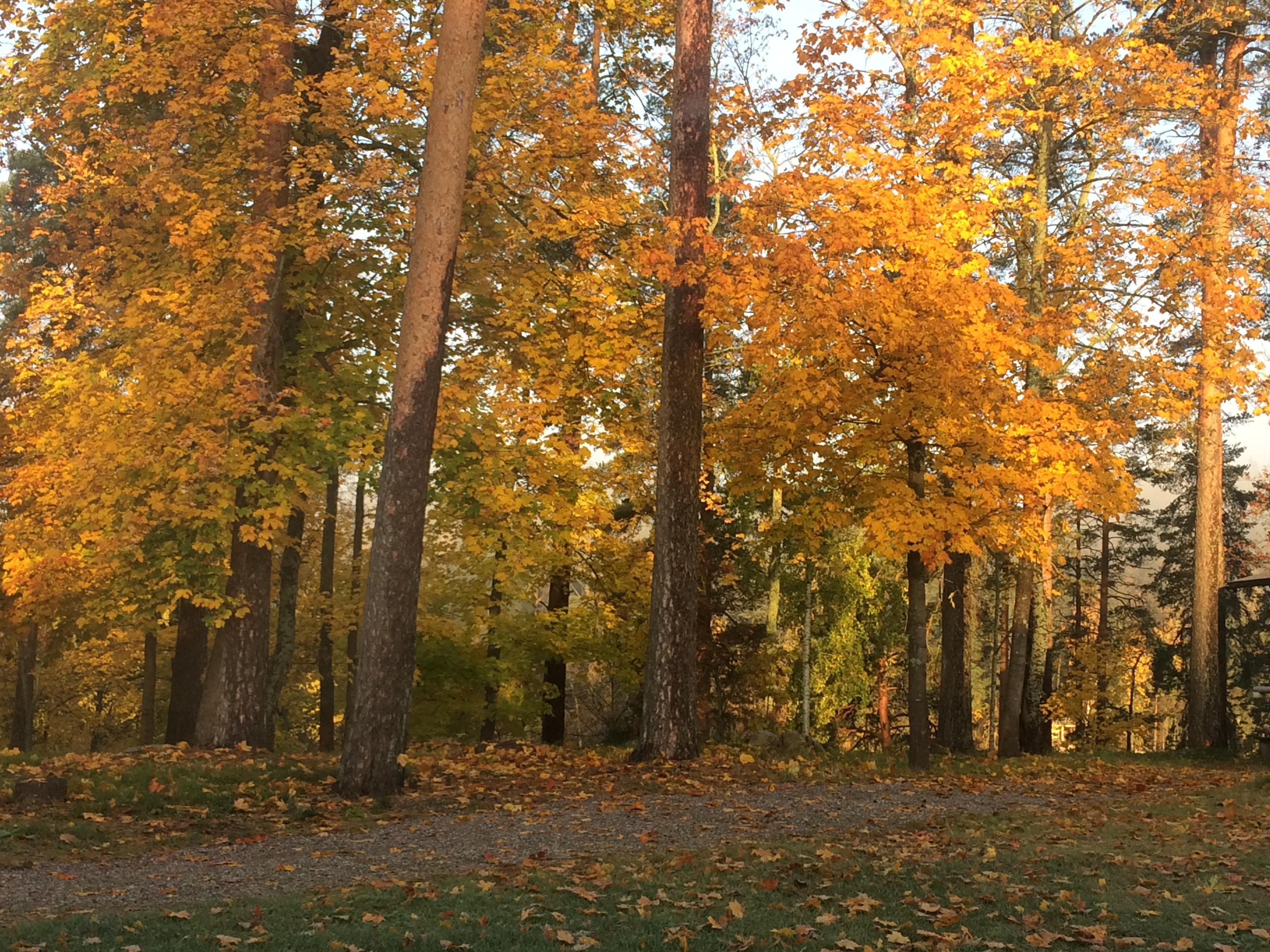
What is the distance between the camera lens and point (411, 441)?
10836 mm

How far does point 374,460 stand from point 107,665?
76.5 feet

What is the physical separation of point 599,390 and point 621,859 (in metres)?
9.16

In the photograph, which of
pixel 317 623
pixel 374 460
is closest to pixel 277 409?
pixel 374 460

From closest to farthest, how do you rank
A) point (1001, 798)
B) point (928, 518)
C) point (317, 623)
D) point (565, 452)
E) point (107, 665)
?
point (1001, 798) → point (928, 518) → point (565, 452) → point (317, 623) → point (107, 665)

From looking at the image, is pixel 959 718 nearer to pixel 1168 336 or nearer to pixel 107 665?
pixel 1168 336

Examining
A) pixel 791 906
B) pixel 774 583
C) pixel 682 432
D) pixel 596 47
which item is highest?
pixel 596 47

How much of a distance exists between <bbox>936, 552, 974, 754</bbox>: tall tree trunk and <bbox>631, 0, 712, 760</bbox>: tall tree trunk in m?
6.43

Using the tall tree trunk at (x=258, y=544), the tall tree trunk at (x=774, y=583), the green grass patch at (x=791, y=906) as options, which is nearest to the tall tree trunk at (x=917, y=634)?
the green grass patch at (x=791, y=906)

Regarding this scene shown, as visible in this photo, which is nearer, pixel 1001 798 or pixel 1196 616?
pixel 1001 798

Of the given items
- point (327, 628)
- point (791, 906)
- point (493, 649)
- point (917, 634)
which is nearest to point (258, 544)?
point (917, 634)

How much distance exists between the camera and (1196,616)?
20125 millimetres

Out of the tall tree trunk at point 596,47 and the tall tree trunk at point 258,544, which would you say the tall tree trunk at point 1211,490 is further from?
the tall tree trunk at point 258,544

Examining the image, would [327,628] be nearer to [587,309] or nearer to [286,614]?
[286,614]

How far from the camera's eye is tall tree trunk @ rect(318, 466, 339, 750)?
1061 inches
